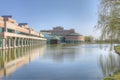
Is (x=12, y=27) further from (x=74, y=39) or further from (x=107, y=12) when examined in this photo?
(x=74, y=39)

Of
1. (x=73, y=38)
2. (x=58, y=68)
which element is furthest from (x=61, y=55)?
(x=73, y=38)

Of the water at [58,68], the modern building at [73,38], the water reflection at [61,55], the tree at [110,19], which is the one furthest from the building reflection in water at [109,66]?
the modern building at [73,38]

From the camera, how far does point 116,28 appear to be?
46.6ft

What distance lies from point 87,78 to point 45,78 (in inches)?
104

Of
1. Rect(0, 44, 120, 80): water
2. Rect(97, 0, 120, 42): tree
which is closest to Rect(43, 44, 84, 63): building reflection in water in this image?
Rect(0, 44, 120, 80): water

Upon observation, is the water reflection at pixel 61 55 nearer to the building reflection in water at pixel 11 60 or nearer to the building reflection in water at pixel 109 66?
the building reflection in water at pixel 11 60

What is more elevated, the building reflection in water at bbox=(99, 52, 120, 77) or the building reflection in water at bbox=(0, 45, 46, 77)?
the building reflection in water at bbox=(0, 45, 46, 77)

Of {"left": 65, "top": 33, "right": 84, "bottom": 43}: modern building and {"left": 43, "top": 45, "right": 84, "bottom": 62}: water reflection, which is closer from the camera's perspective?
{"left": 43, "top": 45, "right": 84, "bottom": 62}: water reflection

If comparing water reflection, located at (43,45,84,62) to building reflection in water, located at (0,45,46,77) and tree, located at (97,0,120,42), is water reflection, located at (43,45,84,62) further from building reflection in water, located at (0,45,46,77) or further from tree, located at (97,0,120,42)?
tree, located at (97,0,120,42)

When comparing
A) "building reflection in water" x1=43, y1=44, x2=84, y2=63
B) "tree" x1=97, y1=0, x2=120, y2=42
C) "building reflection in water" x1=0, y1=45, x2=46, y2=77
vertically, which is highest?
"tree" x1=97, y1=0, x2=120, y2=42

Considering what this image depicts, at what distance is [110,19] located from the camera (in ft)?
47.4

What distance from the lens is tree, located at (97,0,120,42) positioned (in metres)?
13.9

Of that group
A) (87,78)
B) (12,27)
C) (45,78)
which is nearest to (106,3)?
(87,78)

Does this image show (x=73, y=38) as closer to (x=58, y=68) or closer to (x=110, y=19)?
(x=58, y=68)
